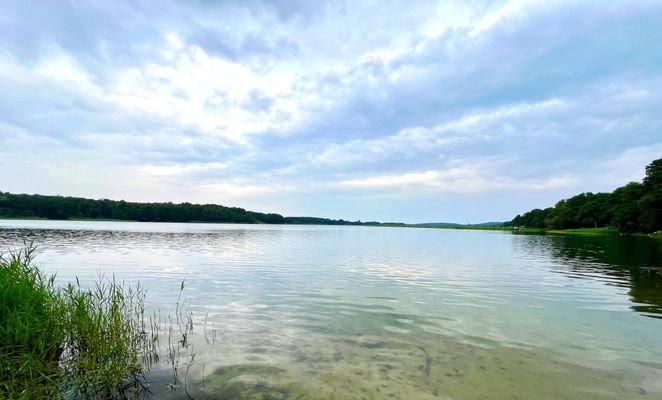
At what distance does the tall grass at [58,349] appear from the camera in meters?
7.33

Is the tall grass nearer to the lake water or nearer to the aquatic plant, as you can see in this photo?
the aquatic plant

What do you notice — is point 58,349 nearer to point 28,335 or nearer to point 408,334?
point 28,335

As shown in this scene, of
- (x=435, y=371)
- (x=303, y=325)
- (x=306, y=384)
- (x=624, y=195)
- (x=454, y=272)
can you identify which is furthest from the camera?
(x=624, y=195)

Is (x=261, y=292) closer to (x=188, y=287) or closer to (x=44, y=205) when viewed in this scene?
(x=188, y=287)

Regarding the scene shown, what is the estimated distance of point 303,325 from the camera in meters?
13.9

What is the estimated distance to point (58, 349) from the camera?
9297 millimetres

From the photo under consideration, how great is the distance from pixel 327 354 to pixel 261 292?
10.5 m

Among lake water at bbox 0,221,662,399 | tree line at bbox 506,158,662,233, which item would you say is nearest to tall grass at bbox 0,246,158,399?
lake water at bbox 0,221,662,399

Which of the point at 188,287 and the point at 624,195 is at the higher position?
the point at 624,195

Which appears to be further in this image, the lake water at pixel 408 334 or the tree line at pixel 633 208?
the tree line at pixel 633 208

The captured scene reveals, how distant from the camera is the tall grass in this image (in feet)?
24.1

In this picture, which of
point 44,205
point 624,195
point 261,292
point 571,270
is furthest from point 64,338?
point 44,205

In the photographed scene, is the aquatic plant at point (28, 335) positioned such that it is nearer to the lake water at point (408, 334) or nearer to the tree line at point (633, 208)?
the lake water at point (408, 334)

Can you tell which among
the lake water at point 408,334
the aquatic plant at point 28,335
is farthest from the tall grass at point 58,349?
the lake water at point 408,334
